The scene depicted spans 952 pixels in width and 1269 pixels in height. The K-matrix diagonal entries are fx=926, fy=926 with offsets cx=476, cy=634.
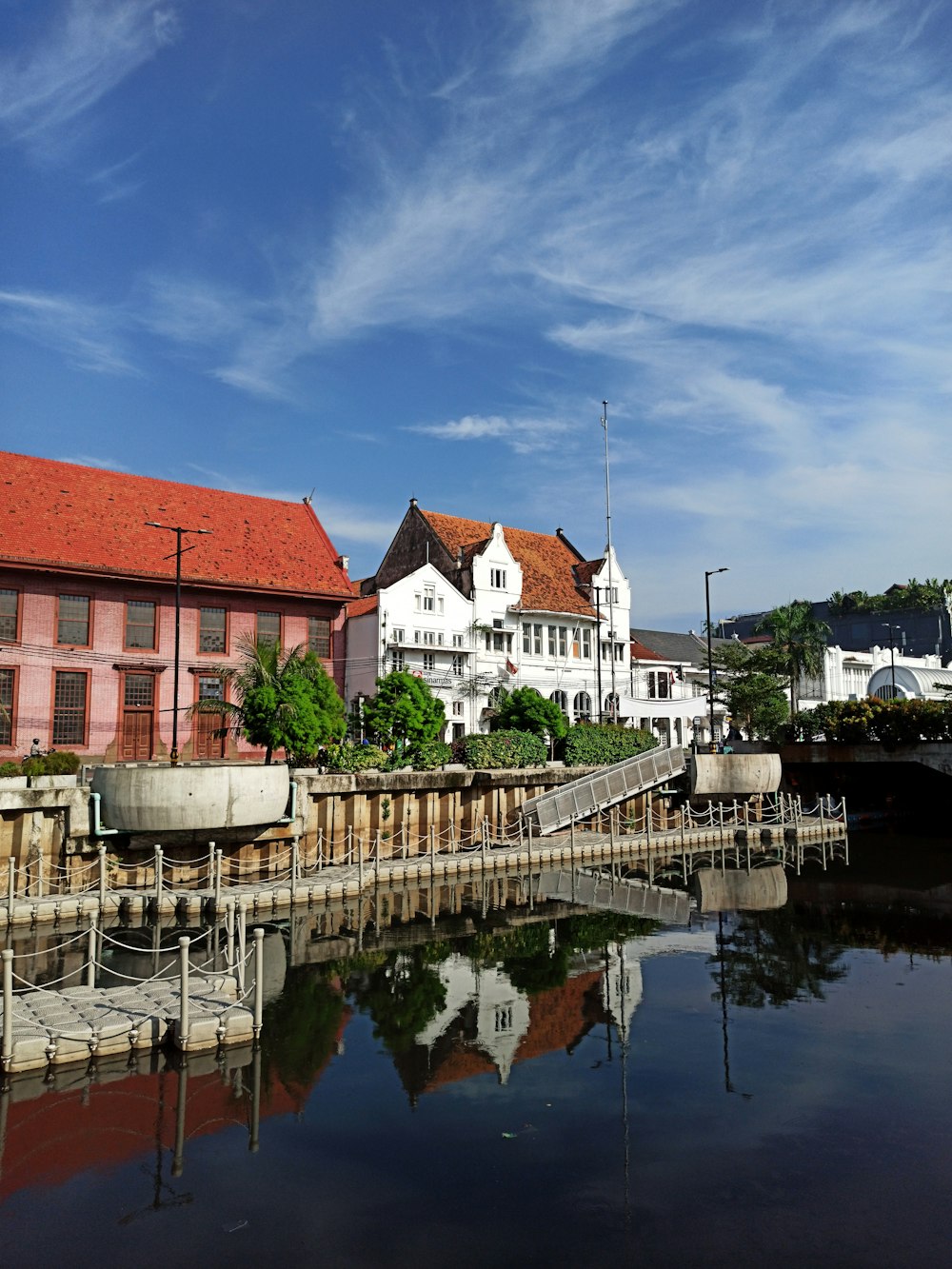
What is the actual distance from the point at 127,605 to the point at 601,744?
77.2 ft

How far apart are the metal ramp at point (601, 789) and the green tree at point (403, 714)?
5.47m

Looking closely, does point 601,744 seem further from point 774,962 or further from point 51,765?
point 51,765

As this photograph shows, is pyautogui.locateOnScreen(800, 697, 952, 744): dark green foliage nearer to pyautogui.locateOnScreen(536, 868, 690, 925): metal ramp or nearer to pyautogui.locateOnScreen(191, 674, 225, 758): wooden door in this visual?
pyautogui.locateOnScreen(536, 868, 690, 925): metal ramp

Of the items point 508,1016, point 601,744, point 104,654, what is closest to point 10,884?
point 508,1016

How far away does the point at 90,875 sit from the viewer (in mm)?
26922

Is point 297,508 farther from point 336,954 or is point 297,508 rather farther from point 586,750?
point 336,954

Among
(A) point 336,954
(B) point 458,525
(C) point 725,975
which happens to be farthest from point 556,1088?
(B) point 458,525

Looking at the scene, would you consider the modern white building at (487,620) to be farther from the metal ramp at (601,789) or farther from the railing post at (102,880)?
the railing post at (102,880)

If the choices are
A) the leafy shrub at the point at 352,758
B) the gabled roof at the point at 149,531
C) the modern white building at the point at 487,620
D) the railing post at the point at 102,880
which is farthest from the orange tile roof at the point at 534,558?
the railing post at the point at 102,880

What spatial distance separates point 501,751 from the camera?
4094cm

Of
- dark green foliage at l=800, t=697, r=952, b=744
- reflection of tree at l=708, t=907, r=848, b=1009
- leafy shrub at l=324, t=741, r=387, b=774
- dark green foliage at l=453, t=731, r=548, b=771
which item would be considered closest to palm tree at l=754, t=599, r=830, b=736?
dark green foliage at l=800, t=697, r=952, b=744

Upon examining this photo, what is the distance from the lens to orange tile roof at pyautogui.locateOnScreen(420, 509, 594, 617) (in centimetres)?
6131

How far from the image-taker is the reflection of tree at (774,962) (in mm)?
19688

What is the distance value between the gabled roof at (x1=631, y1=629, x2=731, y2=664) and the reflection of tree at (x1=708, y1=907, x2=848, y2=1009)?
145ft
